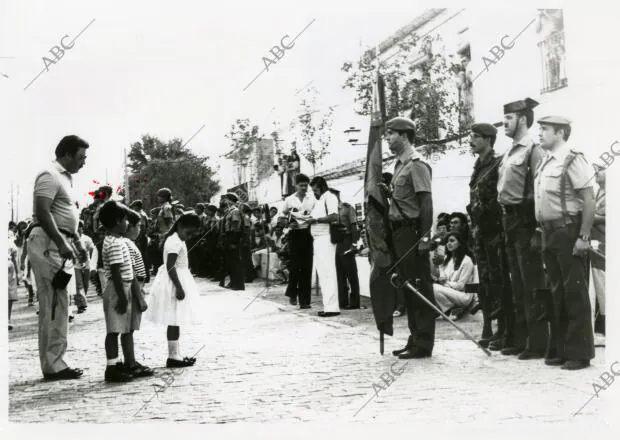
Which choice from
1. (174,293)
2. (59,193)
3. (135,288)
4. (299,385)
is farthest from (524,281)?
(59,193)

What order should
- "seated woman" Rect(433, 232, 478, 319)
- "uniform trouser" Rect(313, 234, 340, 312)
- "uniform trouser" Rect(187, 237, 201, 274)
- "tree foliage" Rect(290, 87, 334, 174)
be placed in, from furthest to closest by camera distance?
"uniform trouser" Rect(313, 234, 340, 312) < "seated woman" Rect(433, 232, 478, 319) < "uniform trouser" Rect(187, 237, 201, 274) < "tree foliage" Rect(290, 87, 334, 174)

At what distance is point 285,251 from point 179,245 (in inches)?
212


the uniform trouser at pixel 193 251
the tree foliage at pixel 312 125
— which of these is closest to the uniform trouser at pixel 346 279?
the uniform trouser at pixel 193 251

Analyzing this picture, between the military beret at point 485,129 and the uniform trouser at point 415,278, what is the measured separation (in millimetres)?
951

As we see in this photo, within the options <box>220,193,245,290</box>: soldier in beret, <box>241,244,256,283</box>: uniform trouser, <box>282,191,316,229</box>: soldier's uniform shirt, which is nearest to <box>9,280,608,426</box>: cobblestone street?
<box>282,191,316,229</box>: soldier's uniform shirt

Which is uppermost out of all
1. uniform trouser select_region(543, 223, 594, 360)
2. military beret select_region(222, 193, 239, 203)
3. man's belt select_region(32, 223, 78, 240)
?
military beret select_region(222, 193, 239, 203)

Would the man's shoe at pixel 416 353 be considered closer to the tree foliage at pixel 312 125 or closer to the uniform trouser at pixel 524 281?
the uniform trouser at pixel 524 281

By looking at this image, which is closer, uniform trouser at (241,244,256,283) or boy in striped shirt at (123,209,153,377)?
boy in striped shirt at (123,209,153,377)

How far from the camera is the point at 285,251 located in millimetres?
10914

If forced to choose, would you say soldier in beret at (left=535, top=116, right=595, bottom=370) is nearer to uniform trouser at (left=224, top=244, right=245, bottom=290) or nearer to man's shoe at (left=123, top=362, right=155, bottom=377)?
man's shoe at (left=123, top=362, right=155, bottom=377)

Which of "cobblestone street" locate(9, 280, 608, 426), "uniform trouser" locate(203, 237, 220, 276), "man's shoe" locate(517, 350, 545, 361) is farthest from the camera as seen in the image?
"uniform trouser" locate(203, 237, 220, 276)

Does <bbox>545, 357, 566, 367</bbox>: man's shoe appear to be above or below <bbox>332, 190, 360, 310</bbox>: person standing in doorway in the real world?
below

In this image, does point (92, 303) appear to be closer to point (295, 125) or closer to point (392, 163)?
point (295, 125)

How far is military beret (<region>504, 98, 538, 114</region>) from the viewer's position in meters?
5.68
